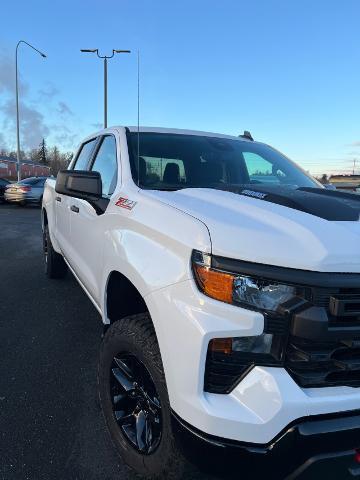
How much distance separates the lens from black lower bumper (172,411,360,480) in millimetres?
1624

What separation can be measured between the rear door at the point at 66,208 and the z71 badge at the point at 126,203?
156cm

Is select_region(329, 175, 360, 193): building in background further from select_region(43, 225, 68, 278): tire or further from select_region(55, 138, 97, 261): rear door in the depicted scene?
select_region(43, 225, 68, 278): tire

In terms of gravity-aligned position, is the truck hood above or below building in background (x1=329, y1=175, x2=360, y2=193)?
below

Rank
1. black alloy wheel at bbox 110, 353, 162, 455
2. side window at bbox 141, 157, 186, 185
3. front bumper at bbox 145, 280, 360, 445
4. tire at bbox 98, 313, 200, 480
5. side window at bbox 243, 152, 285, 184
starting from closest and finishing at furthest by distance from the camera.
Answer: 1. front bumper at bbox 145, 280, 360, 445
2. tire at bbox 98, 313, 200, 480
3. black alloy wheel at bbox 110, 353, 162, 455
4. side window at bbox 141, 157, 186, 185
5. side window at bbox 243, 152, 285, 184

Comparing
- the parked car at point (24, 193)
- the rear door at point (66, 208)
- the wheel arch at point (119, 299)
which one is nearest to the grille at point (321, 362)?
the wheel arch at point (119, 299)

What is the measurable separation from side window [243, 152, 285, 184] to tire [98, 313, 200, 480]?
173 cm

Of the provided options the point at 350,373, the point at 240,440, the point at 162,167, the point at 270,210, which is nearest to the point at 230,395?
the point at 240,440

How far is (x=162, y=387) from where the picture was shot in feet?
6.35

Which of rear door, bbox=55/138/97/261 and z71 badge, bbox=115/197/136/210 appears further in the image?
rear door, bbox=55/138/97/261

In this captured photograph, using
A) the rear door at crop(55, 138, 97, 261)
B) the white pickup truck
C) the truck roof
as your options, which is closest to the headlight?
the white pickup truck

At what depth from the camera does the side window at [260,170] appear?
11.6 feet

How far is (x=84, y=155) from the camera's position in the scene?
4.62m

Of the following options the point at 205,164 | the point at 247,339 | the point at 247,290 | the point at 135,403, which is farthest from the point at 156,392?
the point at 205,164

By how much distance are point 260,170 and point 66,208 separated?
197 centimetres
